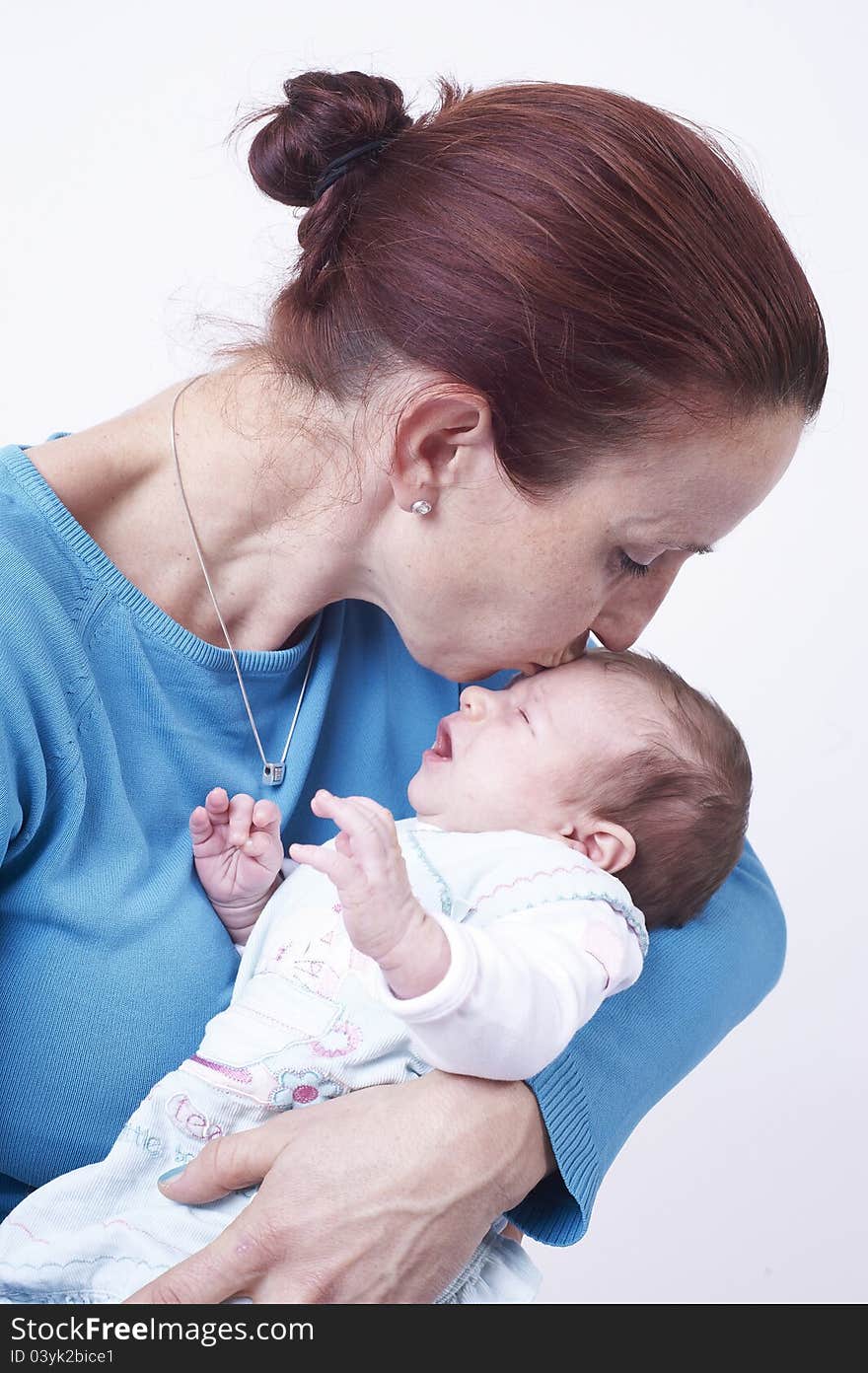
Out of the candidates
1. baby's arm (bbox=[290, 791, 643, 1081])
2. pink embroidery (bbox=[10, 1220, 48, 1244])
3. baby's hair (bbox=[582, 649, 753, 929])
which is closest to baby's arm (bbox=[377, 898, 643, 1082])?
baby's arm (bbox=[290, 791, 643, 1081])

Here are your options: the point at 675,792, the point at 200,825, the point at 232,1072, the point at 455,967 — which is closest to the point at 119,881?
the point at 200,825

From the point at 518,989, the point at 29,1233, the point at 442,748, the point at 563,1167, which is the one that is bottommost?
the point at 29,1233

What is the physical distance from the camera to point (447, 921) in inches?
50.4

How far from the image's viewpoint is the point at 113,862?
1556 mm

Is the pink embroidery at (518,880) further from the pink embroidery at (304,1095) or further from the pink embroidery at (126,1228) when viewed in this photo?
the pink embroidery at (126,1228)

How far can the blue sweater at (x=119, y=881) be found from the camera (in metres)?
1.47

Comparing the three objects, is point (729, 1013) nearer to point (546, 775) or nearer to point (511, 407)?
point (546, 775)

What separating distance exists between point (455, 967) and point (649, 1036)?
23.0 inches

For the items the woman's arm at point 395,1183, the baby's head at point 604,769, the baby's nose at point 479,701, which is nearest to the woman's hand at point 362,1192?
the woman's arm at point 395,1183

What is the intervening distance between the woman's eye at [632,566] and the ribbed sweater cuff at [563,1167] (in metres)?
0.55

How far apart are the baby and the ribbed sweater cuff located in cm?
5

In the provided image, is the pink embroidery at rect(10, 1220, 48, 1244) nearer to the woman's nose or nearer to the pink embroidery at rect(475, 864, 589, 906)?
the pink embroidery at rect(475, 864, 589, 906)

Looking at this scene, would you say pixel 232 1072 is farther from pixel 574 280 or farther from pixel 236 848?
pixel 574 280
